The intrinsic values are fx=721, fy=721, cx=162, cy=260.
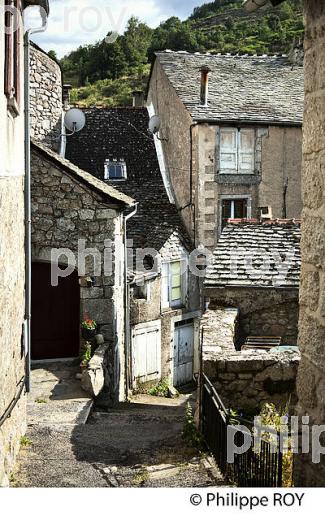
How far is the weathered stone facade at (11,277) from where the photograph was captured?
5895 millimetres

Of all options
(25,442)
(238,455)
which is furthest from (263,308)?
(238,455)

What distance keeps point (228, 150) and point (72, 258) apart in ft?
26.9

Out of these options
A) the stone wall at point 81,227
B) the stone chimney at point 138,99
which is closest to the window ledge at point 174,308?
the stone wall at point 81,227

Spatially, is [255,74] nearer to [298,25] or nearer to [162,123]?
[162,123]

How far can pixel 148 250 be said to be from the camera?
55.9ft

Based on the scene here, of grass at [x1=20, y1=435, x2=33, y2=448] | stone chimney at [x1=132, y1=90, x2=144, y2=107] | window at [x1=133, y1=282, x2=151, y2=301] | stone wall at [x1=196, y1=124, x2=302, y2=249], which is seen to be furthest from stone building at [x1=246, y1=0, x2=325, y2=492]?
stone chimney at [x1=132, y1=90, x2=144, y2=107]

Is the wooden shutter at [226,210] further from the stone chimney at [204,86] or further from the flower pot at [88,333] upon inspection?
the flower pot at [88,333]

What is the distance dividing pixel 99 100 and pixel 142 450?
31.2 meters

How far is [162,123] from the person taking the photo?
20.5m

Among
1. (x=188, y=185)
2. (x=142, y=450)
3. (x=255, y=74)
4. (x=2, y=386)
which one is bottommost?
(x=142, y=450)

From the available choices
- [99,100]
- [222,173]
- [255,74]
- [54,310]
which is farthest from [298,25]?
[54,310]

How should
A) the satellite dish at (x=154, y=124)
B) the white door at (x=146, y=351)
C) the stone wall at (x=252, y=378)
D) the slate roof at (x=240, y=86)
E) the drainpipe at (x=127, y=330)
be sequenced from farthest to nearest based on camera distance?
the satellite dish at (x=154, y=124) → the slate roof at (x=240, y=86) → the white door at (x=146, y=351) → the drainpipe at (x=127, y=330) → the stone wall at (x=252, y=378)

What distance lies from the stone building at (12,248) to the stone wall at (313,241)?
2726 millimetres

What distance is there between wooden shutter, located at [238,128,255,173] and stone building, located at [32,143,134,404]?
725 centimetres
